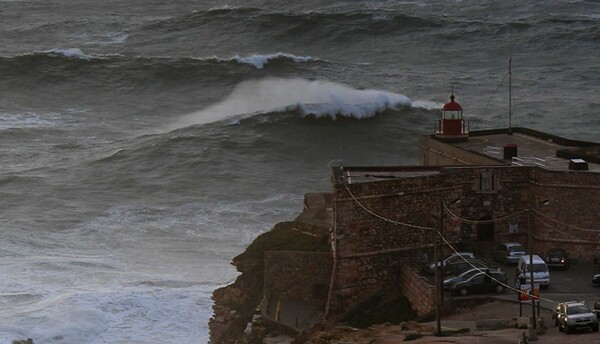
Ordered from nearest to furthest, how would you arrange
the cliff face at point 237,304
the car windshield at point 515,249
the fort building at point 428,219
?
the fort building at point 428,219 < the car windshield at point 515,249 < the cliff face at point 237,304

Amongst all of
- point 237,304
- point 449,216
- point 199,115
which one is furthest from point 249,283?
point 199,115

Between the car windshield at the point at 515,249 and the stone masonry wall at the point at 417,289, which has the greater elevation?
the car windshield at the point at 515,249

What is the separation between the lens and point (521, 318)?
98.8 ft

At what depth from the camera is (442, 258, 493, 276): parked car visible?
111ft

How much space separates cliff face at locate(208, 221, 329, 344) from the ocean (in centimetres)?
54

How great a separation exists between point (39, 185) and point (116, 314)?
1806 cm

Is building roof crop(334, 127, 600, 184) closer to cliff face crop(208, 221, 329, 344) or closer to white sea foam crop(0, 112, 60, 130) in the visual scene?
cliff face crop(208, 221, 329, 344)

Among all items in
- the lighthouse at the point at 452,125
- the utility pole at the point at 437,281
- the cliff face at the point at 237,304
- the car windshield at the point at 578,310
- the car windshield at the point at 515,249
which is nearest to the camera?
the car windshield at the point at 578,310

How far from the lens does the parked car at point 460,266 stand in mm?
33844

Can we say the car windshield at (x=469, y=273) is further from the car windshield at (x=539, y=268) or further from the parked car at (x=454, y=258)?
the car windshield at (x=539, y=268)

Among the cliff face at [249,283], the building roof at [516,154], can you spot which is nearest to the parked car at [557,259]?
the building roof at [516,154]

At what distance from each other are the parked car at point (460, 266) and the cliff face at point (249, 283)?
3.92 meters

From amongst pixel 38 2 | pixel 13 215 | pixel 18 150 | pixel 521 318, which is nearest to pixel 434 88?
pixel 18 150

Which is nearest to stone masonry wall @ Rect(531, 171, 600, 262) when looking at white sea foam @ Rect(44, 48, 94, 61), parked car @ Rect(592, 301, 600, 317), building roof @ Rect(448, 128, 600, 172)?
building roof @ Rect(448, 128, 600, 172)
